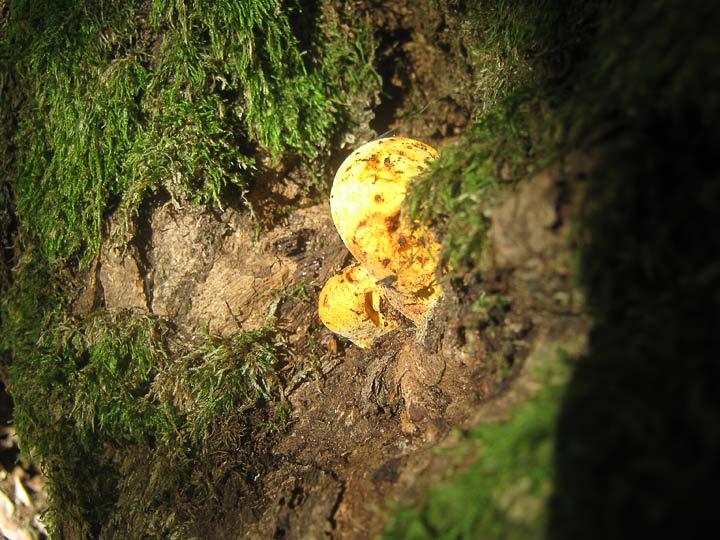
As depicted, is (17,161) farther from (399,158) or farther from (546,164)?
(546,164)

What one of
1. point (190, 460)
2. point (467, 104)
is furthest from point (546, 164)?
point (190, 460)

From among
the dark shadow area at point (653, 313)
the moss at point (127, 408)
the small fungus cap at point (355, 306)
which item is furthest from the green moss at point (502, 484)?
the moss at point (127, 408)

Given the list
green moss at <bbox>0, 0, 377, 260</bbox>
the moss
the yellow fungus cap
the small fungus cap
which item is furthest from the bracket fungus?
the moss

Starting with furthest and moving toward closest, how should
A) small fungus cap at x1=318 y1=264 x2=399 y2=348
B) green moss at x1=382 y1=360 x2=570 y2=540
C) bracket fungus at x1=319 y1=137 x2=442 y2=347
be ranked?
small fungus cap at x1=318 y1=264 x2=399 y2=348, bracket fungus at x1=319 y1=137 x2=442 y2=347, green moss at x1=382 y1=360 x2=570 y2=540

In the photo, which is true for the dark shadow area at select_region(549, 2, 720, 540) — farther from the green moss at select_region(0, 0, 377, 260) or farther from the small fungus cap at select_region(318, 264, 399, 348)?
the green moss at select_region(0, 0, 377, 260)

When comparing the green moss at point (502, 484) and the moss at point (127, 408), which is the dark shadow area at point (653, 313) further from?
the moss at point (127, 408)

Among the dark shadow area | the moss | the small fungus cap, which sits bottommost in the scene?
the moss
